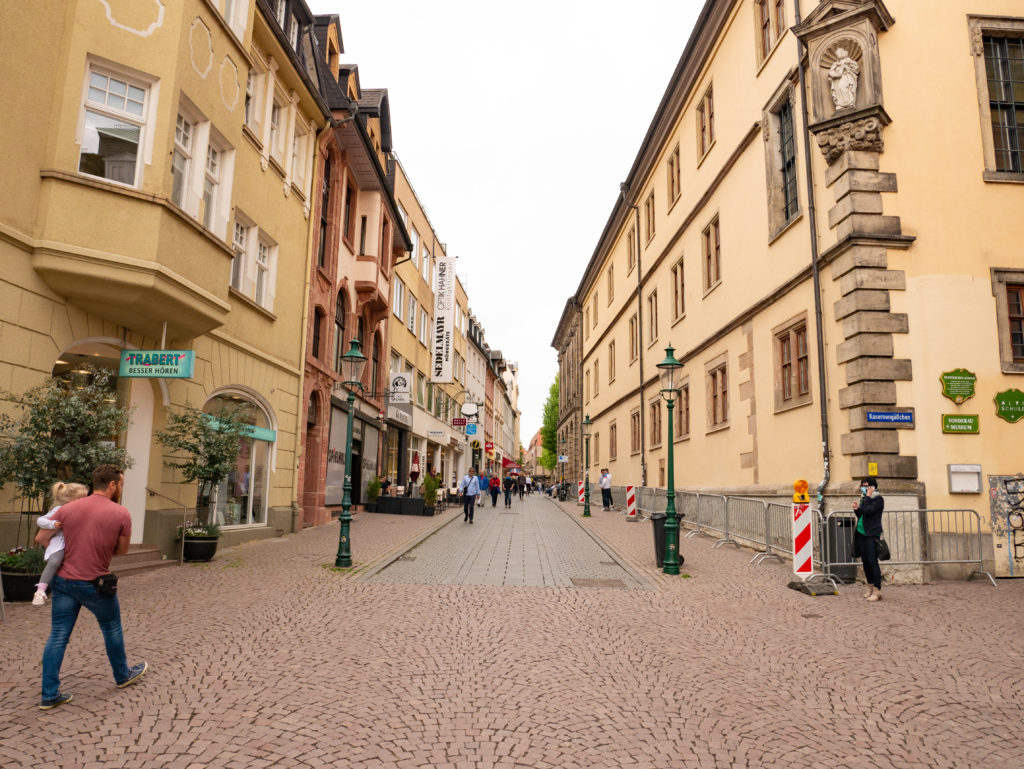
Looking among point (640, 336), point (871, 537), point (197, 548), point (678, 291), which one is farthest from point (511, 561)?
point (640, 336)

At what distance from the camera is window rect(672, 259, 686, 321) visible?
25.3 meters

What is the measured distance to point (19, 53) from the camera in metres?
9.41

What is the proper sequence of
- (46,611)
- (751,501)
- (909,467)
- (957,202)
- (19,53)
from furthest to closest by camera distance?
(751,501), (957,202), (909,467), (19,53), (46,611)

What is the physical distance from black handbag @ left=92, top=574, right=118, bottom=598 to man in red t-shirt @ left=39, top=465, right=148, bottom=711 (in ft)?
0.06

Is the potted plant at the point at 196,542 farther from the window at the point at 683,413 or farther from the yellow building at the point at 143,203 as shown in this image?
the window at the point at 683,413

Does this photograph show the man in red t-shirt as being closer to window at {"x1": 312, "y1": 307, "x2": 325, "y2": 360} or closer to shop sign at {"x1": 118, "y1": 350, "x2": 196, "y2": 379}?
shop sign at {"x1": 118, "y1": 350, "x2": 196, "y2": 379}

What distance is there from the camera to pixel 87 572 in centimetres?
525

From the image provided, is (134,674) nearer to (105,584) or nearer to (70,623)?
(70,623)

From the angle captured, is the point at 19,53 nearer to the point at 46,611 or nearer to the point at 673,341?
the point at 46,611

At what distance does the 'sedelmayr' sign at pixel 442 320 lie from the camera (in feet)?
132

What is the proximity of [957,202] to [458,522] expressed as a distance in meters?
17.5

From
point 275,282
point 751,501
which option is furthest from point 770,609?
point 275,282

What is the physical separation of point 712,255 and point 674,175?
6.02m

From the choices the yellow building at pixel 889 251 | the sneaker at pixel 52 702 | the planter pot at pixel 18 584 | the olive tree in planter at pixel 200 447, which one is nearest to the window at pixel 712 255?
the yellow building at pixel 889 251
